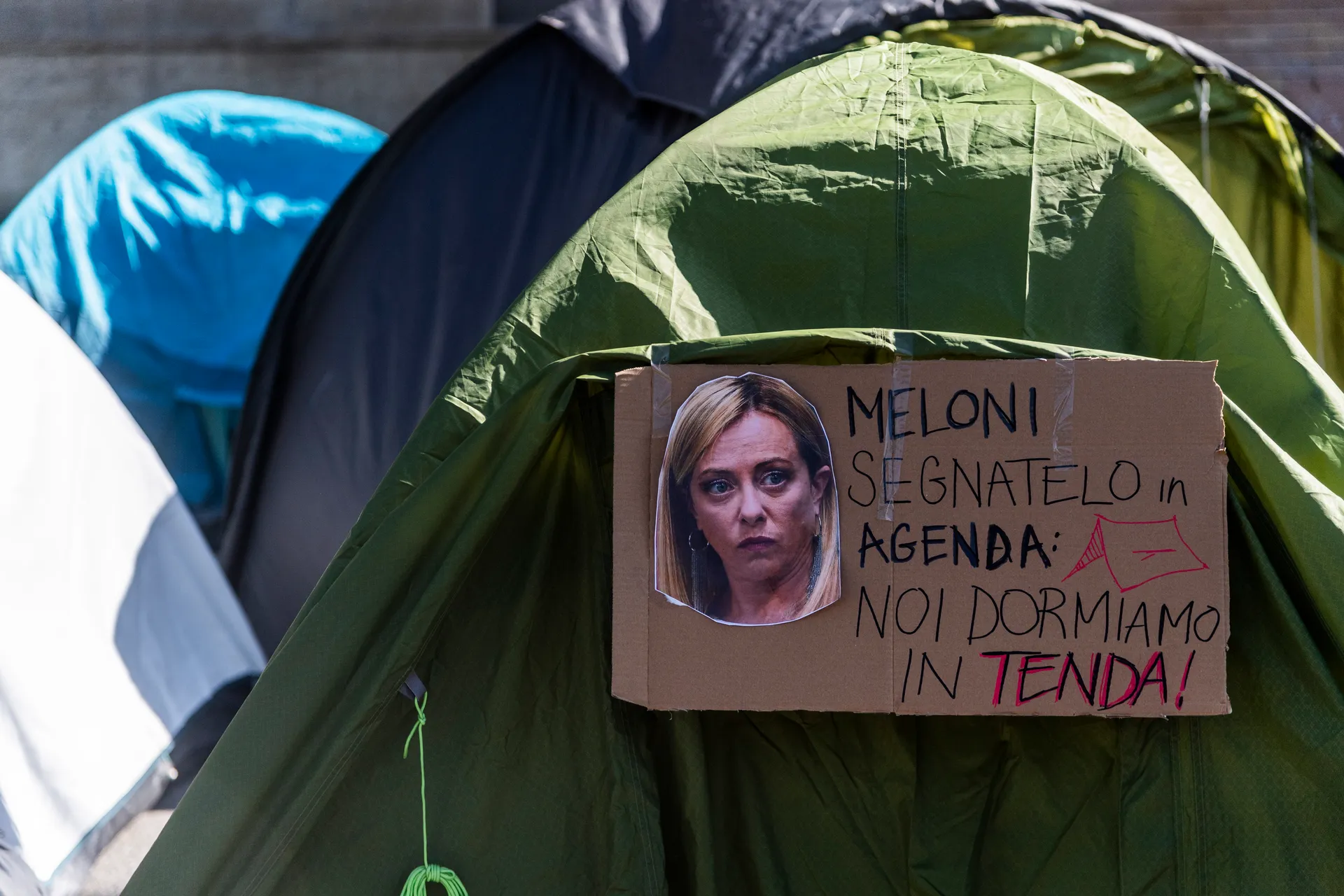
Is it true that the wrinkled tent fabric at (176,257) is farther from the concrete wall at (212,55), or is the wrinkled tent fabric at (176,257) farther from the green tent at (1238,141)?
the green tent at (1238,141)

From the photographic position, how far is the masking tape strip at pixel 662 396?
3.61 feet

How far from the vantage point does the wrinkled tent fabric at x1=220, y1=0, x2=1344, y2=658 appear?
1635mm

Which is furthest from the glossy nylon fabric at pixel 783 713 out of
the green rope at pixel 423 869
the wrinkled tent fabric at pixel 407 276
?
the wrinkled tent fabric at pixel 407 276

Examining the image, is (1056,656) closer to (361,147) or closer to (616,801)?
(616,801)

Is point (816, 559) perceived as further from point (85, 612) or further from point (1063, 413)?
point (85, 612)

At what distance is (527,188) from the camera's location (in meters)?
1.84

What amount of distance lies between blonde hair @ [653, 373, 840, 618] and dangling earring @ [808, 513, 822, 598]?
0.01 meters

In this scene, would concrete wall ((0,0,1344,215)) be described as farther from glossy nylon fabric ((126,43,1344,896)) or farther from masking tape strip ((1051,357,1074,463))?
masking tape strip ((1051,357,1074,463))

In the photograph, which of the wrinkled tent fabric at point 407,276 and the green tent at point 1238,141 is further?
the wrinkled tent fabric at point 407,276

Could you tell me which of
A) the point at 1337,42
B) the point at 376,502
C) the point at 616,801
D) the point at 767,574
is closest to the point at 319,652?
the point at 376,502

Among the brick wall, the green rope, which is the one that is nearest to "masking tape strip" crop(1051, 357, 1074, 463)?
the green rope

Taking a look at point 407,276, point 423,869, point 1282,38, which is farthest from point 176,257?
point 1282,38

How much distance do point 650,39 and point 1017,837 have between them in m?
1.23

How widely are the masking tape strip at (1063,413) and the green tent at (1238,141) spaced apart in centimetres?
68
